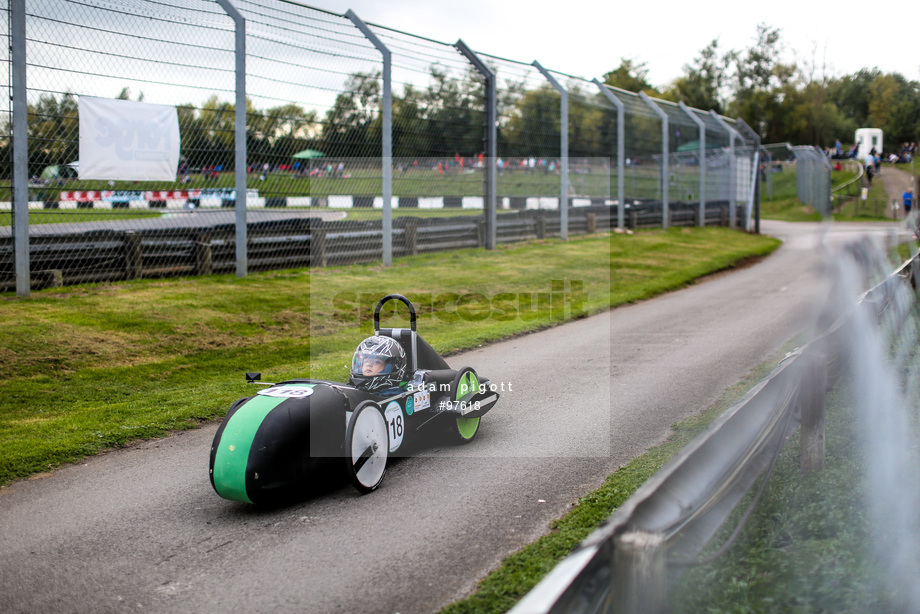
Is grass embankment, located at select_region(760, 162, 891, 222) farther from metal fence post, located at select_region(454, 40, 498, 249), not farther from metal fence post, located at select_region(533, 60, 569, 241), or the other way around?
metal fence post, located at select_region(454, 40, 498, 249)

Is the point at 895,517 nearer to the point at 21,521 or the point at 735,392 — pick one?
the point at 735,392

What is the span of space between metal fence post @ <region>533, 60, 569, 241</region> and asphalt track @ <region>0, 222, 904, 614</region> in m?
13.6

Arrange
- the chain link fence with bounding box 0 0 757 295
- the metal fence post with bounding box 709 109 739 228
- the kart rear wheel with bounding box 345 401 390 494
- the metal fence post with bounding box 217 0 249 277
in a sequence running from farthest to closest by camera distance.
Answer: the metal fence post with bounding box 709 109 739 228 < the metal fence post with bounding box 217 0 249 277 < the chain link fence with bounding box 0 0 757 295 < the kart rear wheel with bounding box 345 401 390 494

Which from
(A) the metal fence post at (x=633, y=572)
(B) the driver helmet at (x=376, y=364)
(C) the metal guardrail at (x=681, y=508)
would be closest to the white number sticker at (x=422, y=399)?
(B) the driver helmet at (x=376, y=364)

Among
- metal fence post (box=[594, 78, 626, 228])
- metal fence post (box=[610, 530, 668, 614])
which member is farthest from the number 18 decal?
metal fence post (box=[594, 78, 626, 228])

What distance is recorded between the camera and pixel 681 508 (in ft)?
9.14

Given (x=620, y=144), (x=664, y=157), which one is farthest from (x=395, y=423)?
(x=664, y=157)

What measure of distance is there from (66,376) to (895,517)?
749 cm

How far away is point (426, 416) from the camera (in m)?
6.07

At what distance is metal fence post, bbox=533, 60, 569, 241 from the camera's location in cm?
2070

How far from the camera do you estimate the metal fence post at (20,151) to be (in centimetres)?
970

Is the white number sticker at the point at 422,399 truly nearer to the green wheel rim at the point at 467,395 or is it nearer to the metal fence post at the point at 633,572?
the green wheel rim at the point at 467,395

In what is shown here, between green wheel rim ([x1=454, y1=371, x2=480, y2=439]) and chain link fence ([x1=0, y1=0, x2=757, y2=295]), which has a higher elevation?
chain link fence ([x1=0, y1=0, x2=757, y2=295])

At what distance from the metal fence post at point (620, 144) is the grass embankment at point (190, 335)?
26.0 ft
